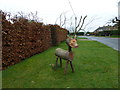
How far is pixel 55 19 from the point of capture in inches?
958

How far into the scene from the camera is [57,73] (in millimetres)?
4090

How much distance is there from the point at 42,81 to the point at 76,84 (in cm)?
104

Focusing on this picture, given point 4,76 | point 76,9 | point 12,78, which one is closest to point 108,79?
point 12,78

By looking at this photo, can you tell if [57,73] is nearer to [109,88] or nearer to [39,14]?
[109,88]

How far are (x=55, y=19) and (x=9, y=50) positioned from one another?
67.0 ft

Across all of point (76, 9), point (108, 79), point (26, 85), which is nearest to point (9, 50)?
point (26, 85)

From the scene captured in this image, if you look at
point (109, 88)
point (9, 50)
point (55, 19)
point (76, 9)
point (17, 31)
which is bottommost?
point (109, 88)

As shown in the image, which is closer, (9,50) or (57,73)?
(57,73)

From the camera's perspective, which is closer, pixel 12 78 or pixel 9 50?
pixel 12 78

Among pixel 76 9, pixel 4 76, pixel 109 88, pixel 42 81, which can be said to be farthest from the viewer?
pixel 76 9

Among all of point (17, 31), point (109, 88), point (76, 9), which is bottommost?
point (109, 88)

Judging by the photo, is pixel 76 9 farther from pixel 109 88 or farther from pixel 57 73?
pixel 109 88

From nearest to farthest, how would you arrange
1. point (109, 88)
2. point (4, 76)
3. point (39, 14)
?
point (109, 88) → point (4, 76) → point (39, 14)

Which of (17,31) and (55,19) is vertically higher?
(55,19)
